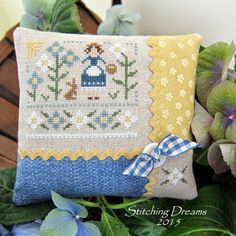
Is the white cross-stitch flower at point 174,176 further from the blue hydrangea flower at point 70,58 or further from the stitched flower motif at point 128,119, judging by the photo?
the blue hydrangea flower at point 70,58

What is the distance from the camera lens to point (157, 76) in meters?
0.56

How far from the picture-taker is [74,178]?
1.82 ft

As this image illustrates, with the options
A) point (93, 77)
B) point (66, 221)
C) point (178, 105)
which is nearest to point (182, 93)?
point (178, 105)

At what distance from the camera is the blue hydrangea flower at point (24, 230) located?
588 mm

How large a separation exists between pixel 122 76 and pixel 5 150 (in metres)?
0.27

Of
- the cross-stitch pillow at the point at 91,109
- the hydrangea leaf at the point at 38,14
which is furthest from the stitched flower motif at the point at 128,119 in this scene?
the hydrangea leaf at the point at 38,14

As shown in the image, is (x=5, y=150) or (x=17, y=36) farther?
(x=5, y=150)

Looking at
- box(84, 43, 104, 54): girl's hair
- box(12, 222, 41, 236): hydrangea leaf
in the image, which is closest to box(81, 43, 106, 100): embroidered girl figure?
box(84, 43, 104, 54): girl's hair

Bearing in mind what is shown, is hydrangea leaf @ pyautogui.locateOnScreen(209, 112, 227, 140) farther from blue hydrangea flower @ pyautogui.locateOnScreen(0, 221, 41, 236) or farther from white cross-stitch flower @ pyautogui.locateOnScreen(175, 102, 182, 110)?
blue hydrangea flower @ pyautogui.locateOnScreen(0, 221, 41, 236)

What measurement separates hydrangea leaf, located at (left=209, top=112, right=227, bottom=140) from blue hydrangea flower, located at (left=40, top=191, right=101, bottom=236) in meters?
0.21

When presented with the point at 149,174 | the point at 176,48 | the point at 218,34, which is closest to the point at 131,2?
the point at 218,34

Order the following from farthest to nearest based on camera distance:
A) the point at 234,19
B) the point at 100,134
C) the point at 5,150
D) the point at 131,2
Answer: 1. the point at 131,2
2. the point at 234,19
3. the point at 5,150
4. the point at 100,134

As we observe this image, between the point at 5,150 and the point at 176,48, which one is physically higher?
the point at 176,48

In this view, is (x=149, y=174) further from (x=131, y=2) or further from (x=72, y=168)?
(x=131, y=2)
